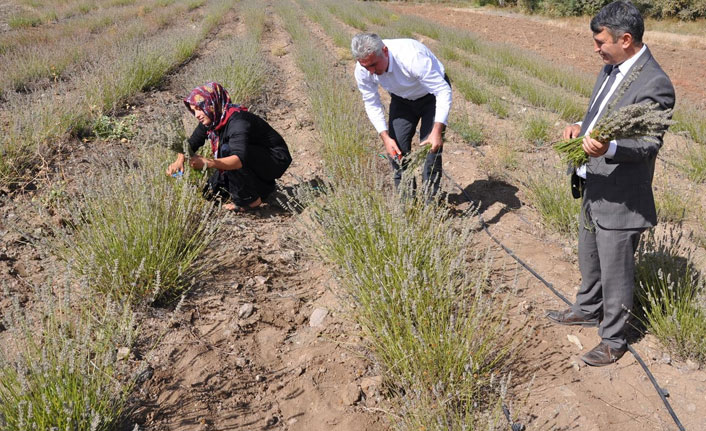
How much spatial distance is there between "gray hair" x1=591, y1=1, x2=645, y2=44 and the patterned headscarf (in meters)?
2.40

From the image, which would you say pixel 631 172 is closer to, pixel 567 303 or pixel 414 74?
pixel 567 303

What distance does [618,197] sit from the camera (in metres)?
2.07

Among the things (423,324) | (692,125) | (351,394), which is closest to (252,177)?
(351,394)

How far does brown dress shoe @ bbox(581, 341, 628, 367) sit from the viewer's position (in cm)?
226

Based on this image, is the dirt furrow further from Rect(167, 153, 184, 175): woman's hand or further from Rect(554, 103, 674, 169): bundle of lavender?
Rect(554, 103, 674, 169): bundle of lavender

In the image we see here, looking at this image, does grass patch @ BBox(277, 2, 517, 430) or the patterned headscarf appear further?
the patterned headscarf

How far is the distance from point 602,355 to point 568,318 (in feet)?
1.02

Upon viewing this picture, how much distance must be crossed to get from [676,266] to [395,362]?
1741 mm

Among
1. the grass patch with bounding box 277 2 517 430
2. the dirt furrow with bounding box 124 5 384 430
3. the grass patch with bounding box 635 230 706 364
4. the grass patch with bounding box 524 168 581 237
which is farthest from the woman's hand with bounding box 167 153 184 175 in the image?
the grass patch with bounding box 635 230 706 364

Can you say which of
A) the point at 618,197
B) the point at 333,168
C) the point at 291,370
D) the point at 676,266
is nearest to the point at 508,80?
the point at 333,168

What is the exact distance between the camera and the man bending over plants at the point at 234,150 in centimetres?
338

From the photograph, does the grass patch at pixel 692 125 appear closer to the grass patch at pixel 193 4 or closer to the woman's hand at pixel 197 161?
the woman's hand at pixel 197 161

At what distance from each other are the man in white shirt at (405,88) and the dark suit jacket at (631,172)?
3.10 ft

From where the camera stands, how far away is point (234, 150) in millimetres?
3467
